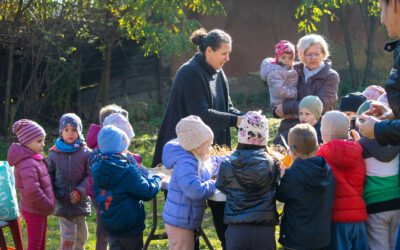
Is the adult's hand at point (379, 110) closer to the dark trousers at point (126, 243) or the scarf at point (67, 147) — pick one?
the dark trousers at point (126, 243)

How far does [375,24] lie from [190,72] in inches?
459

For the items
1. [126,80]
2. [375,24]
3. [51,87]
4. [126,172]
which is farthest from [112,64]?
[126,172]

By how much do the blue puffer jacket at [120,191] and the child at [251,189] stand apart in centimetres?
60

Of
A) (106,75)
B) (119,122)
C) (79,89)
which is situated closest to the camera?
(119,122)

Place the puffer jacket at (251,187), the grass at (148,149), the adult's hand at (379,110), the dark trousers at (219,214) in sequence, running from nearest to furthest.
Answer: the adult's hand at (379,110) < the puffer jacket at (251,187) < the dark trousers at (219,214) < the grass at (148,149)

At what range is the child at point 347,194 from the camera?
352cm

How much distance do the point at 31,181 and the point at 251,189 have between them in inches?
73.6

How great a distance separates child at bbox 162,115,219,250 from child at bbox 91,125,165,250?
20 centimetres

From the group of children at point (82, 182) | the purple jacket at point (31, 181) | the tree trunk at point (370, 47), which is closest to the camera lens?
the group of children at point (82, 182)

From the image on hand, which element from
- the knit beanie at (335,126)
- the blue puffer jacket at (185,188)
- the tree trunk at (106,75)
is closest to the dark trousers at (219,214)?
the blue puffer jacket at (185,188)

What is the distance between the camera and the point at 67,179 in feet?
14.8

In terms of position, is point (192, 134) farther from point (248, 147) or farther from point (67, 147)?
point (67, 147)

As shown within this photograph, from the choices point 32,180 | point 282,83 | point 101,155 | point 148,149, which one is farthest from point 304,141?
point 148,149

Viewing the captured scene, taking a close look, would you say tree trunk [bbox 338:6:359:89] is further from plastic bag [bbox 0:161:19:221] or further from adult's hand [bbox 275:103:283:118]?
plastic bag [bbox 0:161:19:221]
